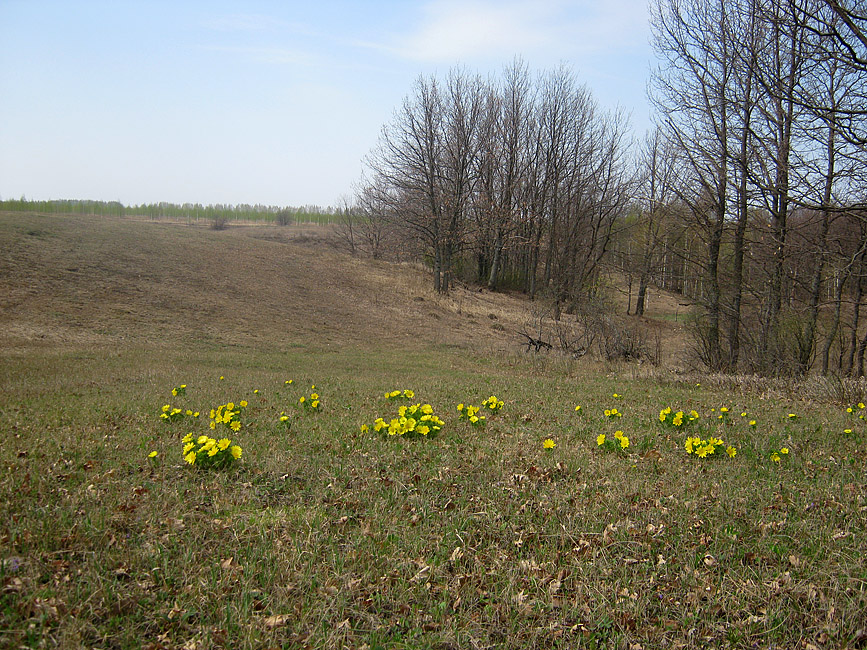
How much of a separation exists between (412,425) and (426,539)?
2.06 meters

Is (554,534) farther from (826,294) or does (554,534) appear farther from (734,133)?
(826,294)

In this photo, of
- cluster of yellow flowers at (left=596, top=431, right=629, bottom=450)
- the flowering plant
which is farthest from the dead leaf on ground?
the flowering plant

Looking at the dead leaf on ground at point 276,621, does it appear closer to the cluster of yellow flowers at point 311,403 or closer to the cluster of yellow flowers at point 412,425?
the cluster of yellow flowers at point 412,425

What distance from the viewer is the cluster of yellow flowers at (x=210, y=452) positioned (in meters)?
4.39

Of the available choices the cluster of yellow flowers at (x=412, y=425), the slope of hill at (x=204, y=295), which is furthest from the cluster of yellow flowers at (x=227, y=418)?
the slope of hill at (x=204, y=295)

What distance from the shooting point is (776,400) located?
948cm

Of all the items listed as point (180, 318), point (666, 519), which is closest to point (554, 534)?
point (666, 519)

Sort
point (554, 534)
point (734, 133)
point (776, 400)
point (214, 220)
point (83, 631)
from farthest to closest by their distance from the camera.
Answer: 1. point (214, 220)
2. point (734, 133)
3. point (776, 400)
4. point (554, 534)
5. point (83, 631)

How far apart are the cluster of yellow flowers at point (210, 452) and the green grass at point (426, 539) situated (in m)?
0.12

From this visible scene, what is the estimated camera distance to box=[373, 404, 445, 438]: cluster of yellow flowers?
561 centimetres

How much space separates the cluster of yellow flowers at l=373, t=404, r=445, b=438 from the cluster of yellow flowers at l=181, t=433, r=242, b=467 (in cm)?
149

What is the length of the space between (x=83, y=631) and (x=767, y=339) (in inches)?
651

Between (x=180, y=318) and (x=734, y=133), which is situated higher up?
(x=734, y=133)

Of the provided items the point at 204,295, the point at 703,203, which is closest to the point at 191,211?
the point at 204,295
